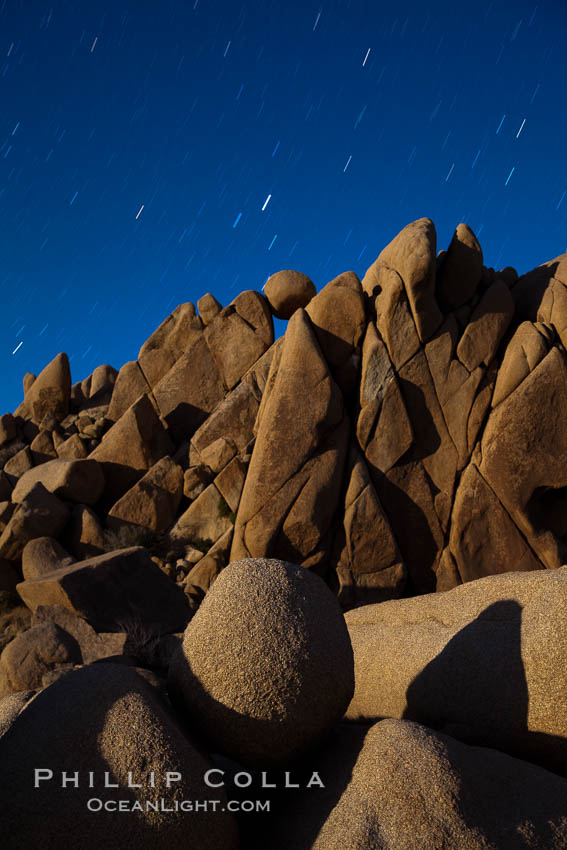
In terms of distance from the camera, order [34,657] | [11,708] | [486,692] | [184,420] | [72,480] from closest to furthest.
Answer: [11,708]
[486,692]
[34,657]
[72,480]
[184,420]

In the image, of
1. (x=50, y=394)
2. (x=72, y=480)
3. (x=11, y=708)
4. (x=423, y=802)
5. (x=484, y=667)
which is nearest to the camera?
(x=423, y=802)

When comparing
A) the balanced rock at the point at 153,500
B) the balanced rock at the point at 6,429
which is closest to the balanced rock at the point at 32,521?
the balanced rock at the point at 153,500

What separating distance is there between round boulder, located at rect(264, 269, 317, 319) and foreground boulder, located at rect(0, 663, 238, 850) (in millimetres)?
21770

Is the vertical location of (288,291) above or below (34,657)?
above

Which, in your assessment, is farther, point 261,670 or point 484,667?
point 484,667

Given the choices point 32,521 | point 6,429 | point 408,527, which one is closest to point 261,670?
point 408,527

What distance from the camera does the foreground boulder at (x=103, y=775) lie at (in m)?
3.81

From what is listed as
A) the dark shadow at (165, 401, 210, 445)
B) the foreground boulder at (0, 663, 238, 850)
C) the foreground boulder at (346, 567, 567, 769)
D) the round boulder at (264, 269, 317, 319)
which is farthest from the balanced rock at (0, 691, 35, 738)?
the round boulder at (264, 269, 317, 319)

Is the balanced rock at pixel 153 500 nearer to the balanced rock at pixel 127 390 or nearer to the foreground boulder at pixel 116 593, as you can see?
the foreground boulder at pixel 116 593

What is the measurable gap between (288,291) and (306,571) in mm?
20570

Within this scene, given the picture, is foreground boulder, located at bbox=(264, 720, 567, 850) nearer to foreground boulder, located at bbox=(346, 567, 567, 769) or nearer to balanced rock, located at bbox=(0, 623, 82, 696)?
foreground boulder, located at bbox=(346, 567, 567, 769)

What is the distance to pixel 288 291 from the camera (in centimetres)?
2475

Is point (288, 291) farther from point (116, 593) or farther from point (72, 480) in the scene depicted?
point (116, 593)

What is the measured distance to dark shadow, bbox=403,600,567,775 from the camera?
219 inches
